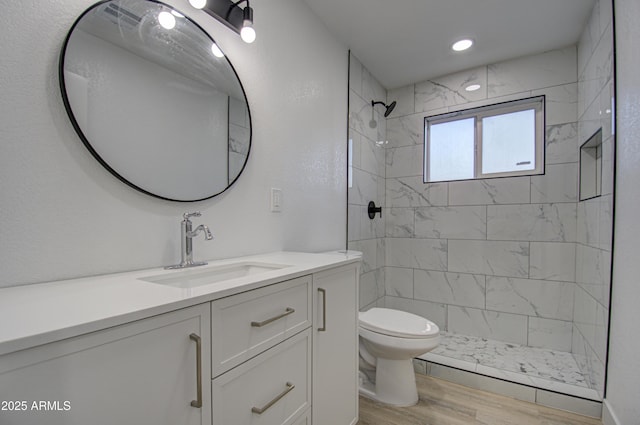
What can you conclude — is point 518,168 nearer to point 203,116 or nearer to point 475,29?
point 475,29

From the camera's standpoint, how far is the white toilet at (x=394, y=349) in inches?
66.4

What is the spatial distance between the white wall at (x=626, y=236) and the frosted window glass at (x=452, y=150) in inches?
49.1

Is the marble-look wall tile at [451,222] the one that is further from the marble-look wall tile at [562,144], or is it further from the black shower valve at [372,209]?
the marble-look wall tile at [562,144]

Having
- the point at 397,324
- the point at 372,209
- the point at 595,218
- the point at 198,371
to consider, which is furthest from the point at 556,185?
the point at 198,371

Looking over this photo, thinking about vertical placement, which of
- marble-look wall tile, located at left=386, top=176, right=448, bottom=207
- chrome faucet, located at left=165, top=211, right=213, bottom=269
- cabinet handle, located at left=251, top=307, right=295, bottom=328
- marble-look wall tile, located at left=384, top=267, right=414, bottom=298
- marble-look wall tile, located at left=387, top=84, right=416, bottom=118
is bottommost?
marble-look wall tile, located at left=384, top=267, right=414, bottom=298

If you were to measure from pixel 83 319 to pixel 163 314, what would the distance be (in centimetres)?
14

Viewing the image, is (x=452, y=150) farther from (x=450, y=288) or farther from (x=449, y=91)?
(x=450, y=288)

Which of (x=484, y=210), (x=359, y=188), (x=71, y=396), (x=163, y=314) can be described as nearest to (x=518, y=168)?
(x=484, y=210)

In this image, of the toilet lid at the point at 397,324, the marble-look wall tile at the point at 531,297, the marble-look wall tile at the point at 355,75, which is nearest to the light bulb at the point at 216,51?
the marble-look wall tile at the point at 355,75

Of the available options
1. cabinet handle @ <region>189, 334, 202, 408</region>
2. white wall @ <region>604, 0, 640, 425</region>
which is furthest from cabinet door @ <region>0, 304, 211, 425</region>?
white wall @ <region>604, 0, 640, 425</region>

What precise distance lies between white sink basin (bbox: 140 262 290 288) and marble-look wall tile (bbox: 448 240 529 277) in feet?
6.75

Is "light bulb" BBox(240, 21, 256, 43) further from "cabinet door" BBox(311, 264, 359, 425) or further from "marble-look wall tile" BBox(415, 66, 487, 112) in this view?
"marble-look wall tile" BBox(415, 66, 487, 112)

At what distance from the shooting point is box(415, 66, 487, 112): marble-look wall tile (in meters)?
2.62

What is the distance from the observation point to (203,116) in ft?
4.21
